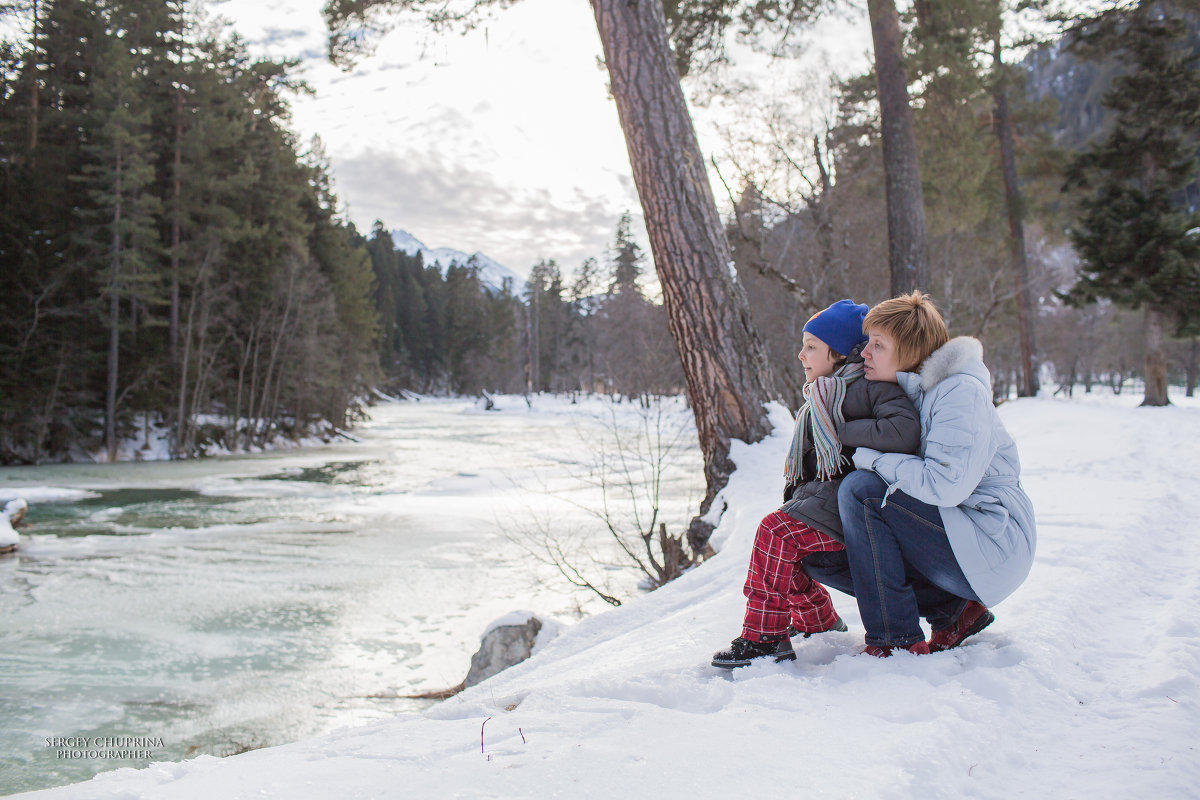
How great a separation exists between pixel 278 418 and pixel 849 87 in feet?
75.4

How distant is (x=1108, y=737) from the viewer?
1.83 metres

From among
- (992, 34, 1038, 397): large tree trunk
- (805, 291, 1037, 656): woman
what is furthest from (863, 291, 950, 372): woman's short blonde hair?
(992, 34, 1038, 397): large tree trunk

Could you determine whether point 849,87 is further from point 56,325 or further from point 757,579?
point 56,325

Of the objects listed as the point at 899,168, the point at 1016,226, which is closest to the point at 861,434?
the point at 899,168

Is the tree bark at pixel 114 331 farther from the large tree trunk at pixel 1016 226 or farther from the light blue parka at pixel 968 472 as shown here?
the large tree trunk at pixel 1016 226

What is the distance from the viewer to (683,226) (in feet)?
18.5

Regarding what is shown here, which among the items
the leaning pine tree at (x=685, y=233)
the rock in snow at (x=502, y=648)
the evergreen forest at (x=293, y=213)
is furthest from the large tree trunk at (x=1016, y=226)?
the rock in snow at (x=502, y=648)

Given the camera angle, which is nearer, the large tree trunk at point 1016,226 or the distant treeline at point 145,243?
the large tree trunk at point 1016,226

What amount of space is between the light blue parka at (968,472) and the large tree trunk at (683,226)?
3.38 m

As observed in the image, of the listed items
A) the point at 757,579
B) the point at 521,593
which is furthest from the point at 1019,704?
the point at 521,593

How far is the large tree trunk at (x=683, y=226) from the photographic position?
18.5 feet

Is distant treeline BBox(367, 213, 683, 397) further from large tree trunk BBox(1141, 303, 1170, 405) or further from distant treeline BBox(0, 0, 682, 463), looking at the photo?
large tree trunk BBox(1141, 303, 1170, 405)

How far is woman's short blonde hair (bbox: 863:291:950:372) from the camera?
2299mm

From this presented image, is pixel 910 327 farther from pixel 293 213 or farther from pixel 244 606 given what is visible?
pixel 293 213
